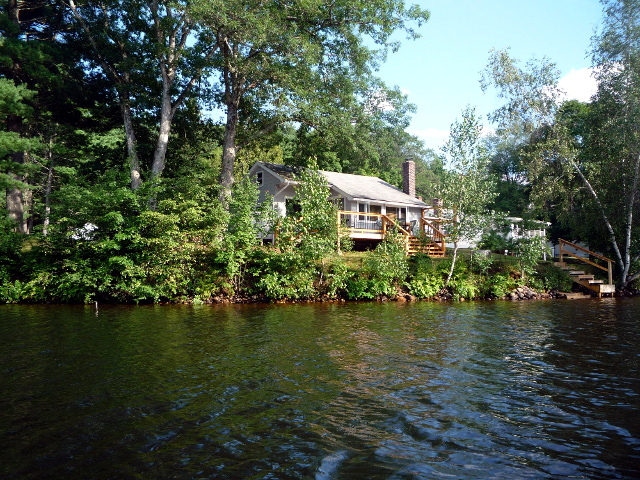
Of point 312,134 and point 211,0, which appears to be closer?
point 211,0

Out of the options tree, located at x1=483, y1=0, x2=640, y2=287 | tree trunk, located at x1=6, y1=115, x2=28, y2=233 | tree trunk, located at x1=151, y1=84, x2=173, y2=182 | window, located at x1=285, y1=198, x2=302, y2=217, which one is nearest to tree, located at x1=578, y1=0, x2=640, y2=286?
tree, located at x1=483, y1=0, x2=640, y2=287

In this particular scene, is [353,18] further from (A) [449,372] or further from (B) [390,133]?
(A) [449,372]

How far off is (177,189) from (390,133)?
16.3 m

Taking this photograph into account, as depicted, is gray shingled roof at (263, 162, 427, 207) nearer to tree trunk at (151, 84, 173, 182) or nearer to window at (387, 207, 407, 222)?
window at (387, 207, 407, 222)

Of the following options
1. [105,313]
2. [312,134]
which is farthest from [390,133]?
[105,313]

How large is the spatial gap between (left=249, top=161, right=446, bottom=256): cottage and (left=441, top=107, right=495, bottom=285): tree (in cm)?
210

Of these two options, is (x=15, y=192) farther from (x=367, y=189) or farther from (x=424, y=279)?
(x=424, y=279)

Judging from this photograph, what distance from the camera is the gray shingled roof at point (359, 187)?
3278cm

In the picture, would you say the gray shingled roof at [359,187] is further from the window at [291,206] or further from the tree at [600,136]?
the tree at [600,136]

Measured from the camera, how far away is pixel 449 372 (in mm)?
9023

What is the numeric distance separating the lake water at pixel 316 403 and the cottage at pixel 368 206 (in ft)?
54.7

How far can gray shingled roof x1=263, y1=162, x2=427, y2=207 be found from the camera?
108 ft

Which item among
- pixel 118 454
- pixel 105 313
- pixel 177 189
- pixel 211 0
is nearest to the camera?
pixel 118 454

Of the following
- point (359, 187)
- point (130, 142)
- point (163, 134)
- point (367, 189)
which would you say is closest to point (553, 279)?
point (367, 189)
